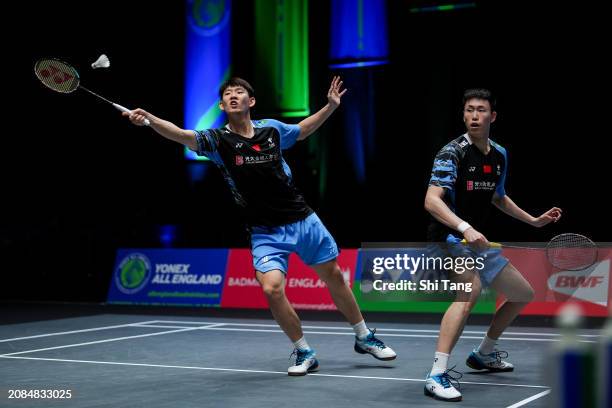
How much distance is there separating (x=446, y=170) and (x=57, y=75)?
2916mm

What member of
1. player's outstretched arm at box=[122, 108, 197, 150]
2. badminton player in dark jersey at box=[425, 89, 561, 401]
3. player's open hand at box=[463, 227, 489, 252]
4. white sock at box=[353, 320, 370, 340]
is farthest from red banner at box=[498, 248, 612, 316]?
player's outstretched arm at box=[122, 108, 197, 150]

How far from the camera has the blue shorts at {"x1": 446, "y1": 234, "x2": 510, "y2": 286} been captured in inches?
192

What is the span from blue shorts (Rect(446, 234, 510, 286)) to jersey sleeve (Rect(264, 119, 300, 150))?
1.54 m

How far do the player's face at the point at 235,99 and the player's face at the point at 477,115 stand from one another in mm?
1518

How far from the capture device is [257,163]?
5.71 meters

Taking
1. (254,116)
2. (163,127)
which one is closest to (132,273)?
(254,116)

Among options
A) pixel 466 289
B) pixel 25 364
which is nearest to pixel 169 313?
pixel 25 364

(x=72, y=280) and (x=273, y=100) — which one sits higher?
(x=273, y=100)

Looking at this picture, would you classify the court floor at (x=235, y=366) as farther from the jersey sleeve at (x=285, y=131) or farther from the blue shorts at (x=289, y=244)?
the jersey sleeve at (x=285, y=131)

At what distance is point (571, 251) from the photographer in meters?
5.90

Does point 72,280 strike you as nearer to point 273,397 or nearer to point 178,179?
point 178,179

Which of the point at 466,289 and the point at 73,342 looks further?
the point at 73,342

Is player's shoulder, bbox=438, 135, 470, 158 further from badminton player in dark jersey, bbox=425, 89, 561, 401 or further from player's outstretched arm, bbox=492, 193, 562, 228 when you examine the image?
player's outstretched arm, bbox=492, 193, 562, 228

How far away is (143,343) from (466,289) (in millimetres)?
3717
